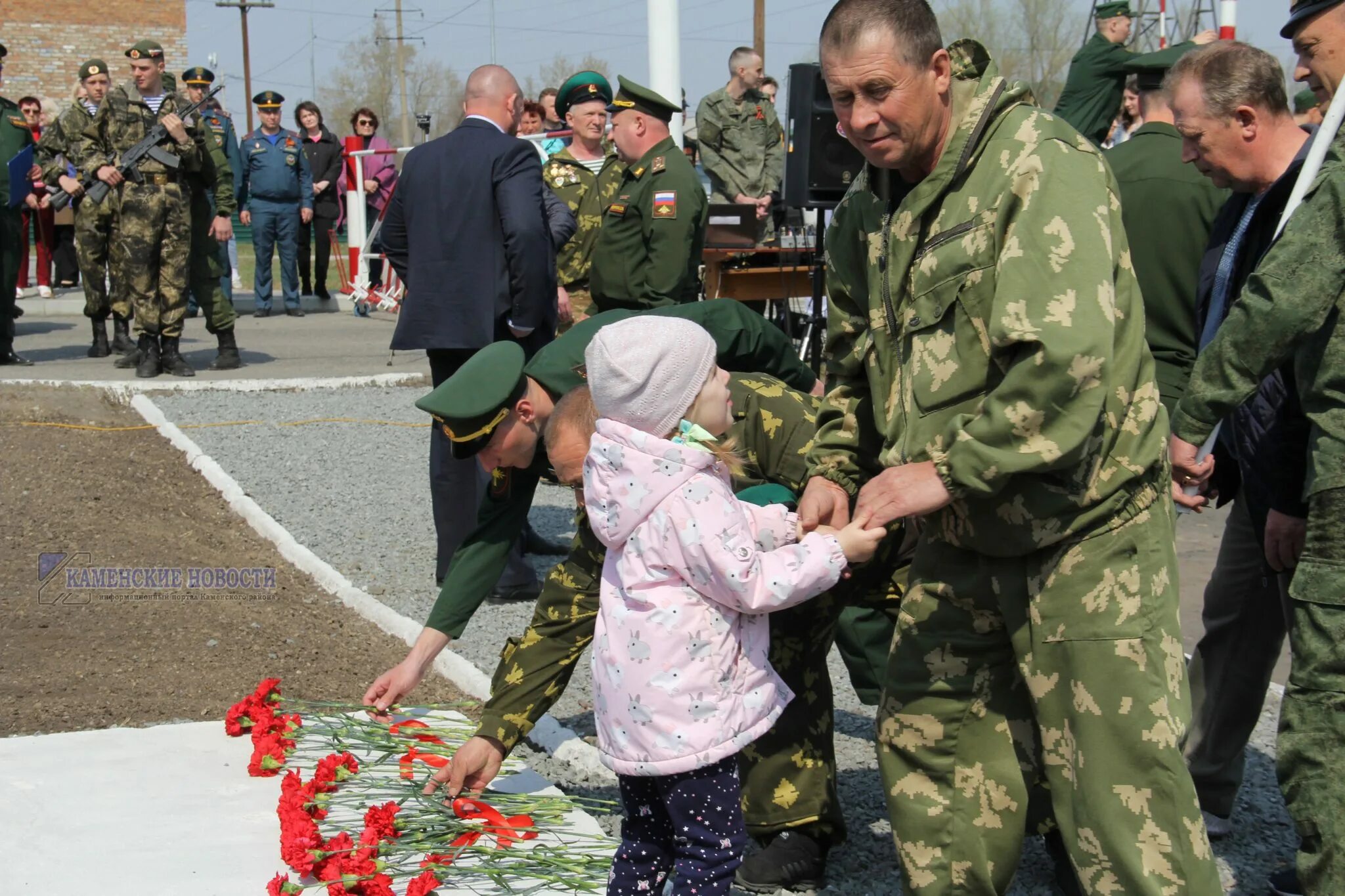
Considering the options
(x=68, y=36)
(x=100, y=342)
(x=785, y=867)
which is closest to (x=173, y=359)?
(x=100, y=342)

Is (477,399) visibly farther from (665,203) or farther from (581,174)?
(581,174)

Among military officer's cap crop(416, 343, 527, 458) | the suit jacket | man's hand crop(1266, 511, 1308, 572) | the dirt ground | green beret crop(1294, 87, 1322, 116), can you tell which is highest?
green beret crop(1294, 87, 1322, 116)

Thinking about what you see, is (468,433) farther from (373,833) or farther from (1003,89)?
(1003,89)

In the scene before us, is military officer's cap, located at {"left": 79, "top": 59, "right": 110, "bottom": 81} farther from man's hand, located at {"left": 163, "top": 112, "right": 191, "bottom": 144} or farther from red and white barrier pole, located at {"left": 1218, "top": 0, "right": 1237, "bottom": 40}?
red and white barrier pole, located at {"left": 1218, "top": 0, "right": 1237, "bottom": 40}

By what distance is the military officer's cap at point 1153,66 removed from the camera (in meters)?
5.12

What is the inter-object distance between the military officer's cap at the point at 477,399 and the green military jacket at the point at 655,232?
3.58 m

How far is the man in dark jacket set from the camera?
3.31 meters

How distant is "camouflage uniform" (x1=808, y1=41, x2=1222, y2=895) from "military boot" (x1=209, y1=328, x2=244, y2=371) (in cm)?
1050

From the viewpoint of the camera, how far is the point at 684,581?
2.84m

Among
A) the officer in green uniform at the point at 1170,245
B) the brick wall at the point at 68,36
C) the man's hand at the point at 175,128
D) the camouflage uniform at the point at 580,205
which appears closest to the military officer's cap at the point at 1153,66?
the officer in green uniform at the point at 1170,245

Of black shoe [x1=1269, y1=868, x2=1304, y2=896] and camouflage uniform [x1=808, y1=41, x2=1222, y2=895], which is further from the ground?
camouflage uniform [x1=808, y1=41, x2=1222, y2=895]

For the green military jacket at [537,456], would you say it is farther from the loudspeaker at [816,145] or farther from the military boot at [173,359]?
the military boot at [173,359]

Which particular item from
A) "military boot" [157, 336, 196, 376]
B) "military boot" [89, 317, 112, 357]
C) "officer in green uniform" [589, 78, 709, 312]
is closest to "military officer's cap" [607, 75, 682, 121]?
"officer in green uniform" [589, 78, 709, 312]

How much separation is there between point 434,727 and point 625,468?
1.96 m
